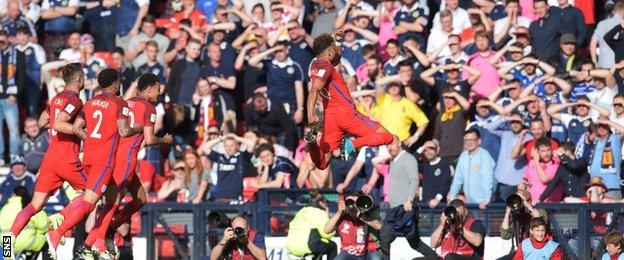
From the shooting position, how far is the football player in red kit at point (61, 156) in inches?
748

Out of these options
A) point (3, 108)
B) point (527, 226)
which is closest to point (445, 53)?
point (527, 226)

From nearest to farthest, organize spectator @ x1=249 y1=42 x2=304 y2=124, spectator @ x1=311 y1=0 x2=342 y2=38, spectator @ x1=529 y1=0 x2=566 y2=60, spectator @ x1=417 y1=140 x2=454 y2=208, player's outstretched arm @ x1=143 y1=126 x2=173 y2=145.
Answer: player's outstretched arm @ x1=143 y1=126 x2=173 y2=145
spectator @ x1=417 y1=140 x2=454 y2=208
spectator @ x1=529 y1=0 x2=566 y2=60
spectator @ x1=249 y1=42 x2=304 y2=124
spectator @ x1=311 y1=0 x2=342 y2=38

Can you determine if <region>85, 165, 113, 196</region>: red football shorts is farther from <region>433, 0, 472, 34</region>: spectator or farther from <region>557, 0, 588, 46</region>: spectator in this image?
<region>557, 0, 588, 46</region>: spectator

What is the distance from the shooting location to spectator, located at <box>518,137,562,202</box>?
22797 millimetres

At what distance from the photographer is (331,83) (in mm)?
19281

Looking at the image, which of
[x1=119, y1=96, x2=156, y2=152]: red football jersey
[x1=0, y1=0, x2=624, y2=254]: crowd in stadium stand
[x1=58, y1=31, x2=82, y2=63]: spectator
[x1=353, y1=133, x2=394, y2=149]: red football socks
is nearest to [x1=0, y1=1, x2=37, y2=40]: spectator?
[x1=0, y1=0, x2=624, y2=254]: crowd in stadium stand

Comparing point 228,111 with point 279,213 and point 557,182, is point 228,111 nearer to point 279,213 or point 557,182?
point 279,213

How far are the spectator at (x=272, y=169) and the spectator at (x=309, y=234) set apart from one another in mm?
2526

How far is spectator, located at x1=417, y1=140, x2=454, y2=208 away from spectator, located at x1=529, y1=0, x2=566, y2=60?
9.86ft

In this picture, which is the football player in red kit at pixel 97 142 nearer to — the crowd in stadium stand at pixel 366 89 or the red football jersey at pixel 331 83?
the red football jersey at pixel 331 83

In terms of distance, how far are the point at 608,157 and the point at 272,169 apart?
531 cm

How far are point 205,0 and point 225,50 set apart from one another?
7.26ft

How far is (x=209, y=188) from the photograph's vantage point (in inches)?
992

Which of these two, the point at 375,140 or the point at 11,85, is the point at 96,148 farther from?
the point at 11,85
